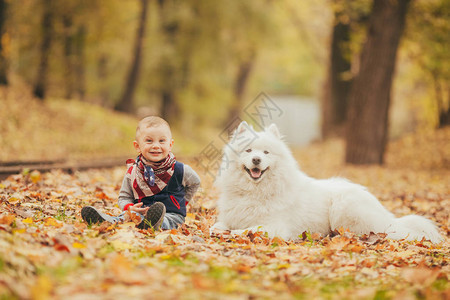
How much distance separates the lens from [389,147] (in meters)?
18.1

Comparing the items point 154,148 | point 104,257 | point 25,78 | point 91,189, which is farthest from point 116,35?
point 104,257

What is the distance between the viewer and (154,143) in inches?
187

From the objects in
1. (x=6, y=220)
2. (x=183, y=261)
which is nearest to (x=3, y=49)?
(x=6, y=220)

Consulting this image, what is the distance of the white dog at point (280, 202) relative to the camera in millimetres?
5359

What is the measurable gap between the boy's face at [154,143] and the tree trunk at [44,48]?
1548cm

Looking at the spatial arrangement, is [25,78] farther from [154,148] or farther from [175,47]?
[154,148]

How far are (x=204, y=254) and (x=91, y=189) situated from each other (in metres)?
3.70

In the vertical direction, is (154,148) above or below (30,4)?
below

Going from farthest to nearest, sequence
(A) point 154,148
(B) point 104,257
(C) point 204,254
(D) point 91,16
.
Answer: (D) point 91,16
(A) point 154,148
(C) point 204,254
(B) point 104,257

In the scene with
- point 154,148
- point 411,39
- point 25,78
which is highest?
point 411,39

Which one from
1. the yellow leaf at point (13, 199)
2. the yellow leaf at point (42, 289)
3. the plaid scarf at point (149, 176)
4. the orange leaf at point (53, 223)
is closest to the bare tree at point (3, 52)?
the yellow leaf at point (13, 199)

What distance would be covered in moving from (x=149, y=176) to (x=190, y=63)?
66.3 ft

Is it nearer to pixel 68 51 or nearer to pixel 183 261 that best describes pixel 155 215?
pixel 183 261

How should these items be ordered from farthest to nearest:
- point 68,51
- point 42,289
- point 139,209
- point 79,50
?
point 79,50 < point 68,51 < point 139,209 < point 42,289
